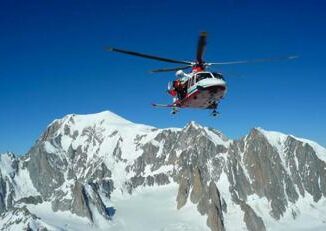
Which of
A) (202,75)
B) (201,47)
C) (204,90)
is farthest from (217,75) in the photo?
(201,47)

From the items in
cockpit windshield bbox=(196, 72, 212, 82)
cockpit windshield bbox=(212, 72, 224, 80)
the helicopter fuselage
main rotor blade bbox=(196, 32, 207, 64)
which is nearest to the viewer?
main rotor blade bbox=(196, 32, 207, 64)

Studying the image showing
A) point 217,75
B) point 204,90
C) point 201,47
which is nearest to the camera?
point 201,47

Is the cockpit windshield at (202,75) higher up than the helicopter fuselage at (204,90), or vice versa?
the cockpit windshield at (202,75)

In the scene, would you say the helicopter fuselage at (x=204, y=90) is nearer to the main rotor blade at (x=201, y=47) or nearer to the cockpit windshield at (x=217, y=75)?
the cockpit windshield at (x=217, y=75)

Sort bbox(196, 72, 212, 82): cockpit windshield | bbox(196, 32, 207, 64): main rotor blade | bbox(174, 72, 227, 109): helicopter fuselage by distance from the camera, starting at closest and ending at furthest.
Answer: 1. bbox(196, 32, 207, 64): main rotor blade
2. bbox(174, 72, 227, 109): helicopter fuselage
3. bbox(196, 72, 212, 82): cockpit windshield

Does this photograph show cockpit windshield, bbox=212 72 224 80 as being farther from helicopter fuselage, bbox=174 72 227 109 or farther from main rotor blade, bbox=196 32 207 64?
main rotor blade, bbox=196 32 207 64

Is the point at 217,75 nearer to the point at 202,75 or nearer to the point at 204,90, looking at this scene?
the point at 202,75

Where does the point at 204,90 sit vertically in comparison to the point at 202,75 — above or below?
below
